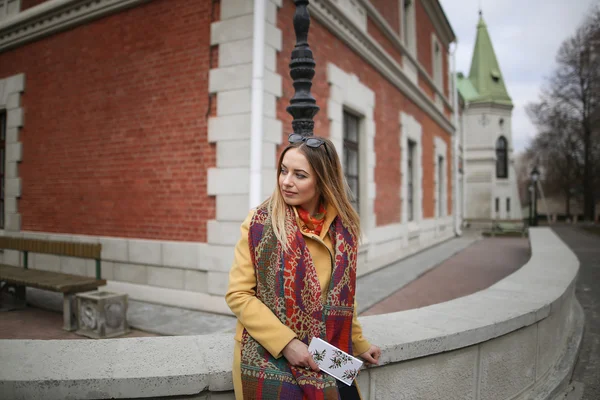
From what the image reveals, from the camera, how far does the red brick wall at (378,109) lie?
600 cm

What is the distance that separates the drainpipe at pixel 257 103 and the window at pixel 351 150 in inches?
126

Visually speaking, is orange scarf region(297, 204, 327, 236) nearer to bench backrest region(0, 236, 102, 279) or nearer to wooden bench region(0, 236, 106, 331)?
wooden bench region(0, 236, 106, 331)

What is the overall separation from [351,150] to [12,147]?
6485mm

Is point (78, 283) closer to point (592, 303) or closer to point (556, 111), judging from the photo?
point (592, 303)

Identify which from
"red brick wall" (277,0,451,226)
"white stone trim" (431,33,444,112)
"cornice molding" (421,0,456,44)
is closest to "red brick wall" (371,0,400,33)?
"red brick wall" (277,0,451,226)

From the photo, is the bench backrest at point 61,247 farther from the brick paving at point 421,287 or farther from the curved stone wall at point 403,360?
the curved stone wall at point 403,360

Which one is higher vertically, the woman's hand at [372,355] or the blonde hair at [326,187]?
the blonde hair at [326,187]

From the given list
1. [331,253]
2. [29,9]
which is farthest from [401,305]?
[29,9]

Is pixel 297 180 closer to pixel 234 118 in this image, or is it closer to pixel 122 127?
pixel 234 118

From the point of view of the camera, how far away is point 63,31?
715 centimetres

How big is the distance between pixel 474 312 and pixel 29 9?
8580 mm

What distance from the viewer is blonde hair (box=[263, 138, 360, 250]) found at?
1.79m

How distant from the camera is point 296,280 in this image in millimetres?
1648

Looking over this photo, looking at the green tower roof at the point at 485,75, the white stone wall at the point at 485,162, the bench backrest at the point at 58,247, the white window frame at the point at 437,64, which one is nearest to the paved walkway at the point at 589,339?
the bench backrest at the point at 58,247
